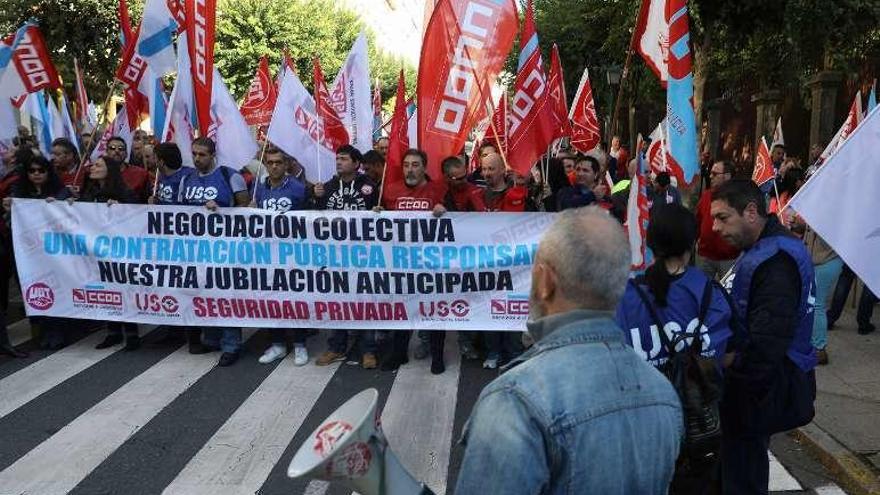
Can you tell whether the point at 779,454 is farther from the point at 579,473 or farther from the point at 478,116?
the point at 579,473

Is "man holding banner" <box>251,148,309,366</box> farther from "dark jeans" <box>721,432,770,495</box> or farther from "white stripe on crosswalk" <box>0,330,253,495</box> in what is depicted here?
"dark jeans" <box>721,432,770,495</box>

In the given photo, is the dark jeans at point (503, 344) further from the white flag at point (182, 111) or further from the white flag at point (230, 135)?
the white flag at point (182, 111)

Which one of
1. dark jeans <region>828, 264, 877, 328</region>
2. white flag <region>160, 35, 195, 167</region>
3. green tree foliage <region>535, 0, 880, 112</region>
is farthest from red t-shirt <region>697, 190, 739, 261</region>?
green tree foliage <region>535, 0, 880, 112</region>

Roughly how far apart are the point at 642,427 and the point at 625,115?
40.2m

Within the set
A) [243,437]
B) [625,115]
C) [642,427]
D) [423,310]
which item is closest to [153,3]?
[423,310]

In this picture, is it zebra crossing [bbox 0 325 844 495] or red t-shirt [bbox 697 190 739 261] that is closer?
zebra crossing [bbox 0 325 844 495]

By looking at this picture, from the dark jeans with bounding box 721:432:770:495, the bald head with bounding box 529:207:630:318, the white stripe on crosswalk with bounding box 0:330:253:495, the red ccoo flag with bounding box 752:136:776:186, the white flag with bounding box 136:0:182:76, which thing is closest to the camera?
the bald head with bounding box 529:207:630:318

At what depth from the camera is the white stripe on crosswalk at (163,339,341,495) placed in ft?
14.3

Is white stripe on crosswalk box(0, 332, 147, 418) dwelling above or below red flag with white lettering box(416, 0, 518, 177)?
below

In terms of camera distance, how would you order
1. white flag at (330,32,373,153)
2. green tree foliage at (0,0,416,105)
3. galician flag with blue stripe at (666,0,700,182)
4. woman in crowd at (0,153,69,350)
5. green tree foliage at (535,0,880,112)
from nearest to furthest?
galician flag with blue stripe at (666,0,700,182) → woman in crowd at (0,153,69,350) → white flag at (330,32,373,153) → green tree foliage at (535,0,880,112) → green tree foliage at (0,0,416,105)

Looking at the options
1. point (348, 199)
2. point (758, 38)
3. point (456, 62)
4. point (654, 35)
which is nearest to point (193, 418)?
point (348, 199)

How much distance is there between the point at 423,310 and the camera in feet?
21.6

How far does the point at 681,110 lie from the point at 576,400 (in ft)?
15.8

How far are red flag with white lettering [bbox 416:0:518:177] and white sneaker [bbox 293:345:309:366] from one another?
7.07 feet
